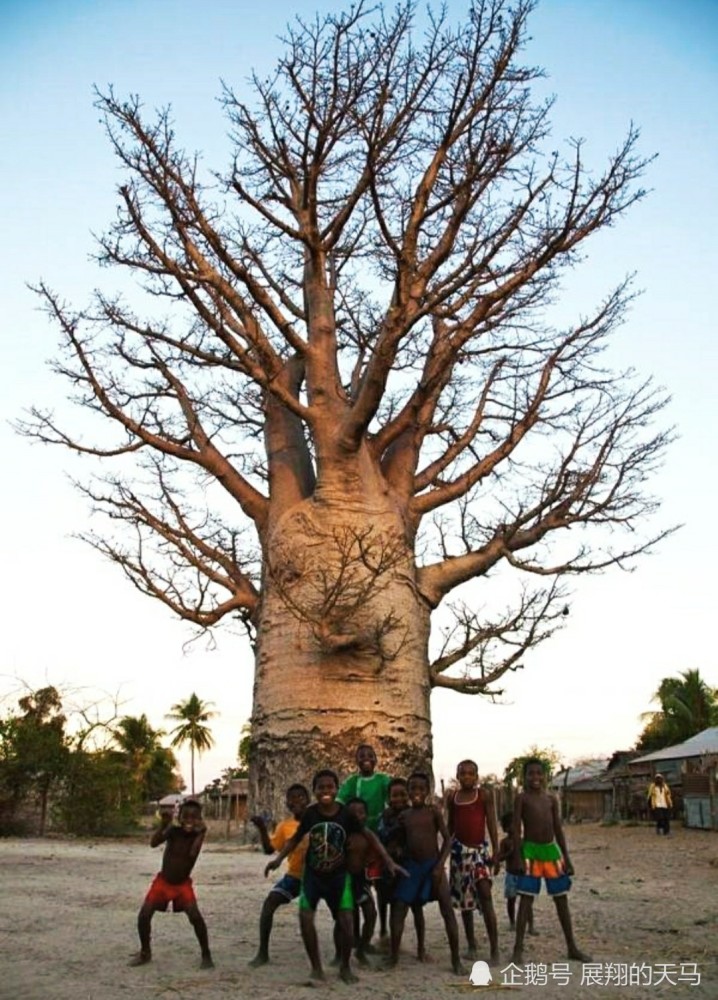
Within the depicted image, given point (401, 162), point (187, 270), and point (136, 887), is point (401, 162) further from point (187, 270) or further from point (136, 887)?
point (136, 887)

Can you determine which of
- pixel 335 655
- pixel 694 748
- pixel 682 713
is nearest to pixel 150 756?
pixel 682 713

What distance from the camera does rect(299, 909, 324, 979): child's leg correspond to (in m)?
4.23

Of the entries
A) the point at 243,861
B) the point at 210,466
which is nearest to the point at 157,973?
the point at 243,861

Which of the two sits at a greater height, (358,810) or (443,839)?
(358,810)

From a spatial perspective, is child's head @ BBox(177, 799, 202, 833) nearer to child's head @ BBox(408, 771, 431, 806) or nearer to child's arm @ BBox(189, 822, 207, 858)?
child's arm @ BBox(189, 822, 207, 858)

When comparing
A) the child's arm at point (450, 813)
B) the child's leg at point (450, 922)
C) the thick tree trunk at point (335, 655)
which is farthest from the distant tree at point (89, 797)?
the child's leg at point (450, 922)

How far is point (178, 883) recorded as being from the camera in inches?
180

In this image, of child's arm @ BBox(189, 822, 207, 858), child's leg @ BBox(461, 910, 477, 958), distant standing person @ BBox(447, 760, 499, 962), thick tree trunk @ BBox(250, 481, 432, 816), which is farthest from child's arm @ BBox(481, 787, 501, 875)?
thick tree trunk @ BBox(250, 481, 432, 816)

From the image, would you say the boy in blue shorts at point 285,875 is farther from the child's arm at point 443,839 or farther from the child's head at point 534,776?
the child's head at point 534,776

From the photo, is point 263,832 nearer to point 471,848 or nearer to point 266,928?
point 266,928

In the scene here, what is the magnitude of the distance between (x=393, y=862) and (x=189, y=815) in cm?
91

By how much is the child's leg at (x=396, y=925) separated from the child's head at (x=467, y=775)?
2.16 ft

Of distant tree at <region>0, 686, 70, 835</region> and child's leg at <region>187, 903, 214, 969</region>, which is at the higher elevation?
distant tree at <region>0, 686, 70, 835</region>

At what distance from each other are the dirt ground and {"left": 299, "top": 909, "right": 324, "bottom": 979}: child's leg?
0.06 meters
